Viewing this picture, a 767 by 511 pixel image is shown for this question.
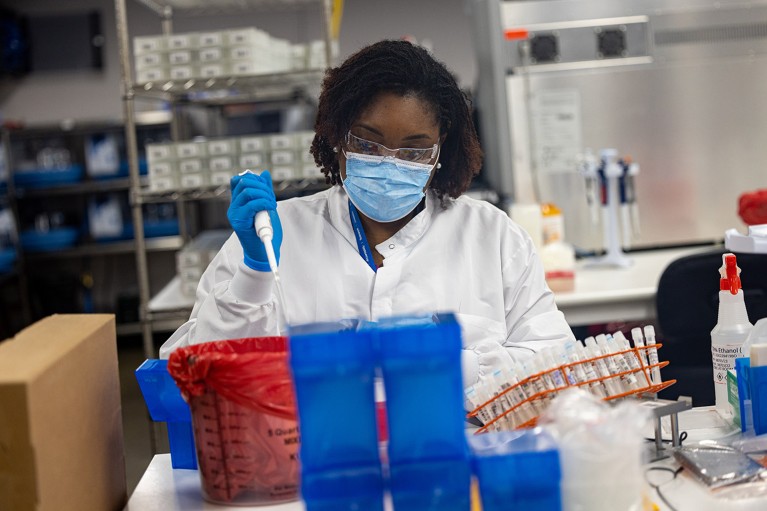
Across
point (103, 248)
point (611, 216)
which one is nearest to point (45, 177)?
point (103, 248)

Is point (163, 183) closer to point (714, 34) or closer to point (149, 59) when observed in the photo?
point (149, 59)

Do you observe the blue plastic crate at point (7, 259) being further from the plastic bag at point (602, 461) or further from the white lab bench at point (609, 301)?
the plastic bag at point (602, 461)

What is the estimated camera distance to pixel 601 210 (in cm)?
318

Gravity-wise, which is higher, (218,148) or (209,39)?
(209,39)

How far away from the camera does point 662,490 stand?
3.73 ft

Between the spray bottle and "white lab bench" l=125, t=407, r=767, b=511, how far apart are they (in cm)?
6

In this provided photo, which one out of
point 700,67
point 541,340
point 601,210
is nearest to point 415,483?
point 541,340

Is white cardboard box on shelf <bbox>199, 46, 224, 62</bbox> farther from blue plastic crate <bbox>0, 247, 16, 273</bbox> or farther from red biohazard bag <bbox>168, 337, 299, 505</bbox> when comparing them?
blue plastic crate <bbox>0, 247, 16, 273</bbox>

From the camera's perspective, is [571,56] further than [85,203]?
No

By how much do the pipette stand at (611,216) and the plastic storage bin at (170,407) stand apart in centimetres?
207

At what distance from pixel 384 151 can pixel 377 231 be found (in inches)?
8.2

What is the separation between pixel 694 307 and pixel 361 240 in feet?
3.34

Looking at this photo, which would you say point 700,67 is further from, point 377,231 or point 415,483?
point 415,483

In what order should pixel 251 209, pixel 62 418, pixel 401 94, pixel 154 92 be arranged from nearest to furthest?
1. pixel 62 418
2. pixel 251 209
3. pixel 401 94
4. pixel 154 92
